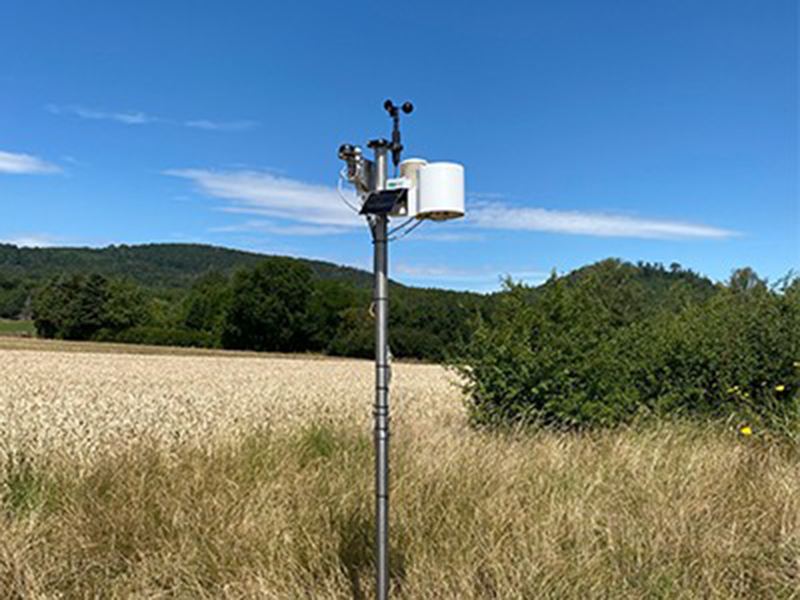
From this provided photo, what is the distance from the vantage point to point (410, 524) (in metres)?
3.90

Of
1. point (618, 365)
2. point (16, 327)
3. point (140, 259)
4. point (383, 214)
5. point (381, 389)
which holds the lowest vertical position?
point (16, 327)

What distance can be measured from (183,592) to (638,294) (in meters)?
24.0

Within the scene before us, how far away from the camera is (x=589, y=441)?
632 centimetres

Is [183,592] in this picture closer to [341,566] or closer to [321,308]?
[341,566]

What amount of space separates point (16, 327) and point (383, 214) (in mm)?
72908

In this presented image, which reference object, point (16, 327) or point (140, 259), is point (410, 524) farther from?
point (140, 259)

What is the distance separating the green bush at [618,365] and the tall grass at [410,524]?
1.80m

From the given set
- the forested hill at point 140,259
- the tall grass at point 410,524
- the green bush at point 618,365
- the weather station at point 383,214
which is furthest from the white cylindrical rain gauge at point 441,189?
the forested hill at point 140,259

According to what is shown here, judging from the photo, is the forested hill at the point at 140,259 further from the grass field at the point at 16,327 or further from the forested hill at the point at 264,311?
the forested hill at the point at 264,311

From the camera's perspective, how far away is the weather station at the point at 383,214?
2.81 m

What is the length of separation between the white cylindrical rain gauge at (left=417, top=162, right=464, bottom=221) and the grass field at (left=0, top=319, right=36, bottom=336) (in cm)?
6513

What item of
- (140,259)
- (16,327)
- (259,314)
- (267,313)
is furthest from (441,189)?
(140,259)

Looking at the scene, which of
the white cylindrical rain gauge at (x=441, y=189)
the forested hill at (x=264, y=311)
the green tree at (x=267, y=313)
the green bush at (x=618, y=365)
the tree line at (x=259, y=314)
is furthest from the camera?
the green tree at (x=267, y=313)

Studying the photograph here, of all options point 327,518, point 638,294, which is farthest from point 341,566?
point 638,294
